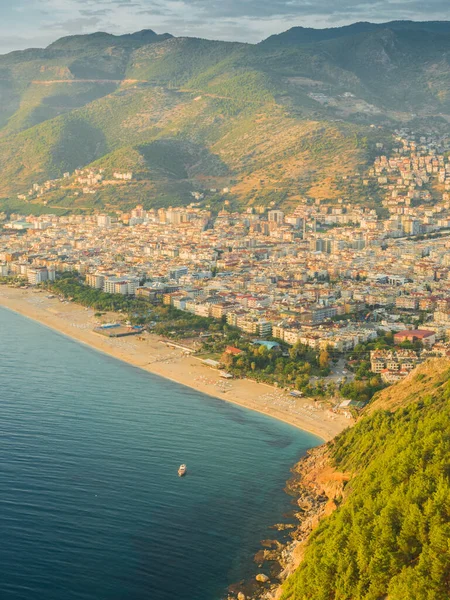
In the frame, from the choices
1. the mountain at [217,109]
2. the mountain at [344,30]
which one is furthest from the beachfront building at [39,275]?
the mountain at [344,30]

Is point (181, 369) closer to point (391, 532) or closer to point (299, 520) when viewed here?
point (299, 520)

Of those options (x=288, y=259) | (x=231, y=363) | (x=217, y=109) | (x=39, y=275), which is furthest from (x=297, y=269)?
(x=217, y=109)

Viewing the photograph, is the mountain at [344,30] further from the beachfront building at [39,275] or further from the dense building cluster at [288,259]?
the beachfront building at [39,275]

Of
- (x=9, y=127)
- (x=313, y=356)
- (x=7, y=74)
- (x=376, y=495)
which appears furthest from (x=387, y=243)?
(x=7, y=74)

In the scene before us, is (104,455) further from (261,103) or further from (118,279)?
(261,103)

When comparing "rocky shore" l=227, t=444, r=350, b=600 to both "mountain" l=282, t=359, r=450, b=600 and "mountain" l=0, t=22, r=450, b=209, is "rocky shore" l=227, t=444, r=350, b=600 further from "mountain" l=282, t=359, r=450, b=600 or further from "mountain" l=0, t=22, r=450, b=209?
"mountain" l=0, t=22, r=450, b=209
